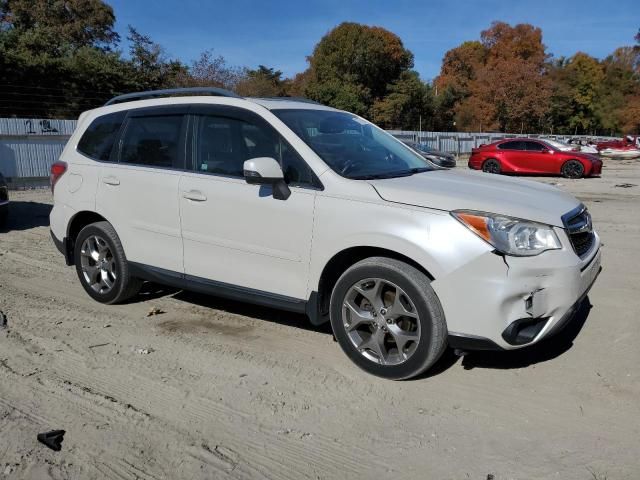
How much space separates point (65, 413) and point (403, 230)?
7.54 feet

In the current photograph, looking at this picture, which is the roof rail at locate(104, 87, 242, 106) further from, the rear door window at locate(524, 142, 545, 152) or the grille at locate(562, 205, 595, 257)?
the rear door window at locate(524, 142, 545, 152)

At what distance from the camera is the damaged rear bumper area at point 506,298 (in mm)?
3346

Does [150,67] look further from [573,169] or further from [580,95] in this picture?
[580,95]

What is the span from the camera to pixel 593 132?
7531cm

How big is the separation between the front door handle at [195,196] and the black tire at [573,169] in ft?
62.0

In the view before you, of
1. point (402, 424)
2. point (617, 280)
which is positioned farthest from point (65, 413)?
point (617, 280)

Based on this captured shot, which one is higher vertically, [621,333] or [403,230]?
[403,230]

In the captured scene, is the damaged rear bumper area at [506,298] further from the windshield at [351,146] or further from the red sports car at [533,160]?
the red sports car at [533,160]

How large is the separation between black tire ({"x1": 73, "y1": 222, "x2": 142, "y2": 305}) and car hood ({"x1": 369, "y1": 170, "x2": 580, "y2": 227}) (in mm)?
2564

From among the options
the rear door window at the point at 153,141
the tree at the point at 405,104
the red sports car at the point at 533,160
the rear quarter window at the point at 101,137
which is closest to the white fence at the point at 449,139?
the red sports car at the point at 533,160

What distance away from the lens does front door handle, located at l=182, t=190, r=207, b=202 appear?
4.43 m

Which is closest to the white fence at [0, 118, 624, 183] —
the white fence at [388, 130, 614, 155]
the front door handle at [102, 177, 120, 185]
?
the front door handle at [102, 177, 120, 185]

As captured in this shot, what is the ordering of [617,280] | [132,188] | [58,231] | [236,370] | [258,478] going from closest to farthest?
[258,478], [236,370], [132,188], [58,231], [617,280]

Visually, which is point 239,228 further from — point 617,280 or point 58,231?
point 617,280
